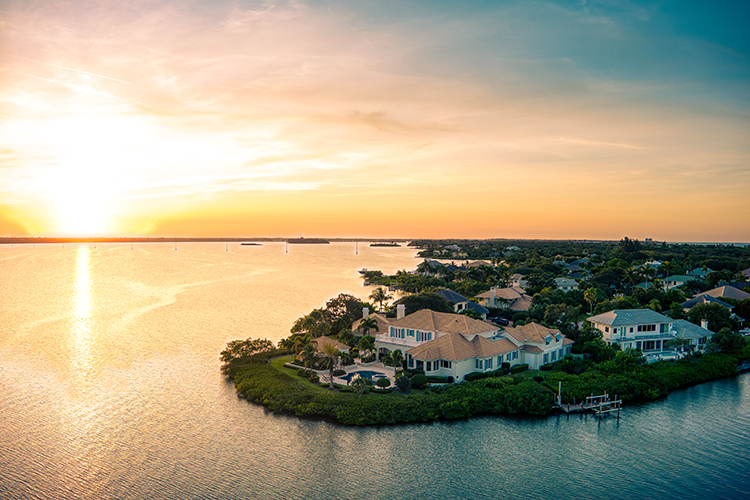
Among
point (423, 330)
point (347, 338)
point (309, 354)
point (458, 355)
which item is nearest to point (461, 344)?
point (458, 355)

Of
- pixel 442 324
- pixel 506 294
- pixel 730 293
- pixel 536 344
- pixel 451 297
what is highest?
pixel 730 293

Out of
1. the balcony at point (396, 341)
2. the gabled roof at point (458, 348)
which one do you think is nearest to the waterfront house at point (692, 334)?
the gabled roof at point (458, 348)

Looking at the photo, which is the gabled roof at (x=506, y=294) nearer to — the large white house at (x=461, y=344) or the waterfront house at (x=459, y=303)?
the waterfront house at (x=459, y=303)

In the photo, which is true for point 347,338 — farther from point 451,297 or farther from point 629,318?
point 451,297

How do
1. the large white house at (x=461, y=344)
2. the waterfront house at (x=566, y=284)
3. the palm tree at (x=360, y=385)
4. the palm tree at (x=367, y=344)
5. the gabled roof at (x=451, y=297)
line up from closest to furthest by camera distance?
1. the palm tree at (x=360, y=385)
2. the large white house at (x=461, y=344)
3. the palm tree at (x=367, y=344)
4. the gabled roof at (x=451, y=297)
5. the waterfront house at (x=566, y=284)

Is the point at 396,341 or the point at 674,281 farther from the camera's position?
the point at 674,281

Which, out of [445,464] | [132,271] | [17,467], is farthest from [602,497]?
[132,271]
